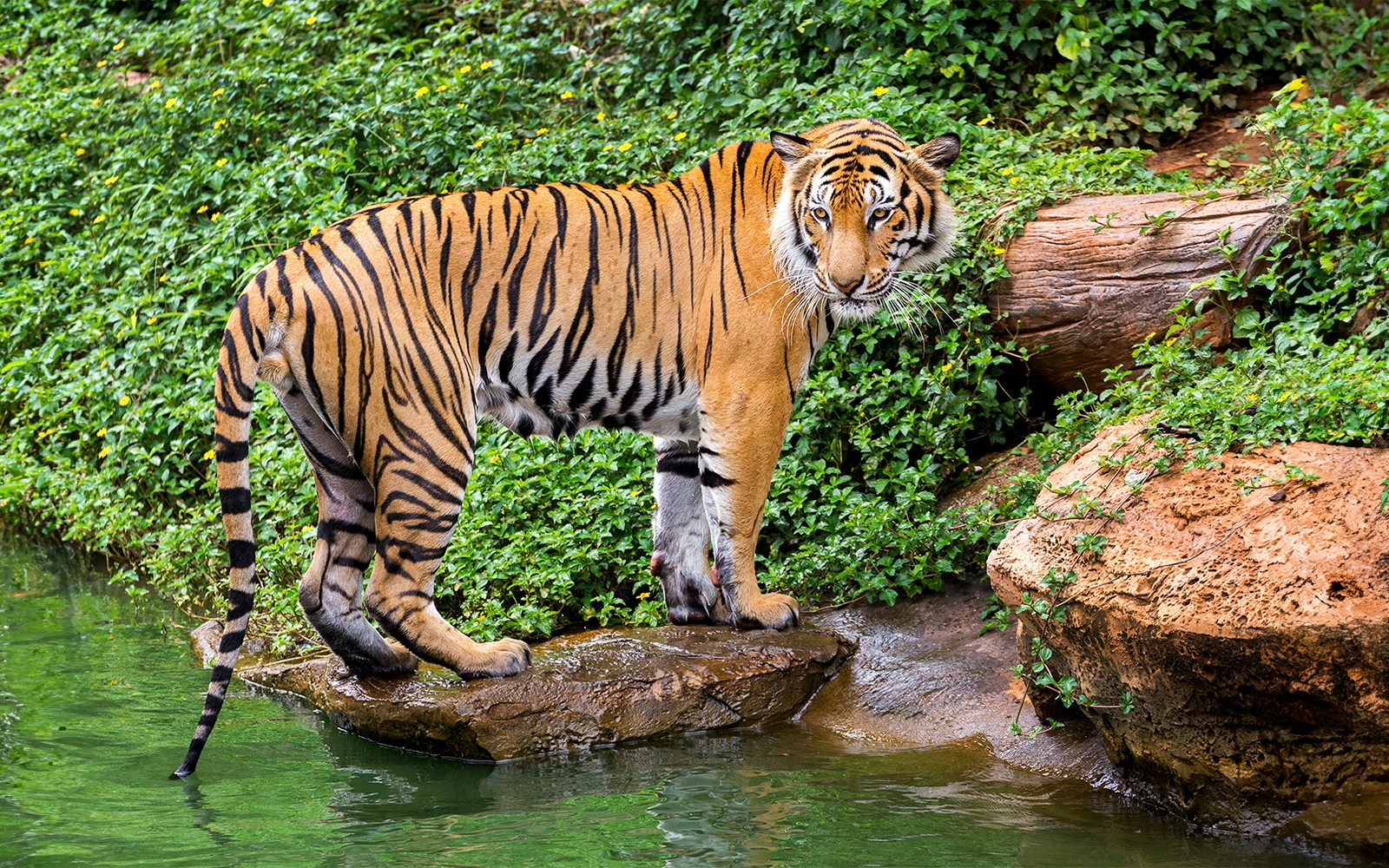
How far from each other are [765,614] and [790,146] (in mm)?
1824

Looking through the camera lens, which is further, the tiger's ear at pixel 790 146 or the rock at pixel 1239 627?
the tiger's ear at pixel 790 146

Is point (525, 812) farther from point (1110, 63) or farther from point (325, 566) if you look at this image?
point (1110, 63)

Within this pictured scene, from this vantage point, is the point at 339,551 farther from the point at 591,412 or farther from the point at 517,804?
the point at 517,804

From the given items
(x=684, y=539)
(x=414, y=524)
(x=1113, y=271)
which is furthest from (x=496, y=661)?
(x=1113, y=271)

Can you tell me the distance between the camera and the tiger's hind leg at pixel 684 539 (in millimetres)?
5586

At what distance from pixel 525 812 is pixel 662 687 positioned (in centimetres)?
91

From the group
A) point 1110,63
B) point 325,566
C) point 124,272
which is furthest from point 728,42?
point 325,566

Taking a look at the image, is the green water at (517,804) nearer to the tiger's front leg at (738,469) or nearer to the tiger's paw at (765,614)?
the tiger's paw at (765,614)

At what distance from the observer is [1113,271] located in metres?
6.25

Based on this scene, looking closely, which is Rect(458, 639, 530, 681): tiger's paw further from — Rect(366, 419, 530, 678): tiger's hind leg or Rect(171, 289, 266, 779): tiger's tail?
Rect(171, 289, 266, 779): tiger's tail

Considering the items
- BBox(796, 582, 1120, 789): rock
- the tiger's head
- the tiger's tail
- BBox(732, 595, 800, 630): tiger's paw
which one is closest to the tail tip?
the tiger's tail

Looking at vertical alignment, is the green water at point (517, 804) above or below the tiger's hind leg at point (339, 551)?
below

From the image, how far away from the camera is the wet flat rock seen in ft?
16.0

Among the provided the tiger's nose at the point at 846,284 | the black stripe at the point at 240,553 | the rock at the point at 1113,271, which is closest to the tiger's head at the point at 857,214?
the tiger's nose at the point at 846,284
